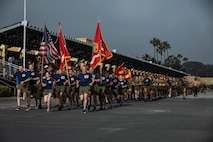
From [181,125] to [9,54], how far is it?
2890 cm

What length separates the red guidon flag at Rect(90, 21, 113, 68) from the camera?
1772 cm

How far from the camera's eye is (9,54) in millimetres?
35938

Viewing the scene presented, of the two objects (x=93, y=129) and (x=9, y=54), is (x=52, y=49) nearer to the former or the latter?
(x=93, y=129)

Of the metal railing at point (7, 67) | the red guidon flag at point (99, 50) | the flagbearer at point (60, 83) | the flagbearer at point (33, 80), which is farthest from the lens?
the metal railing at point (7, 67)

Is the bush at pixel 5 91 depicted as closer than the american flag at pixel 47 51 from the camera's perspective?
No

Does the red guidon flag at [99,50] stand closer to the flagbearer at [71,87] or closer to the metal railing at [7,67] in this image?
the flagbearer at [71,87]

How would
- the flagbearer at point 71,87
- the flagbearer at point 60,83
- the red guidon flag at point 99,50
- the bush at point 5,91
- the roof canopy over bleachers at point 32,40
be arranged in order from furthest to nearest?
the roof canopy over bleachers at point 32,40
the bush at point 5,91
the red guidon flag at point 99,50
the flagbearer at point 71,87
the flagbearer at point 60,83

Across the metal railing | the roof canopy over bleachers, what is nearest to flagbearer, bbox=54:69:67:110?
the roof canopy over bleachers

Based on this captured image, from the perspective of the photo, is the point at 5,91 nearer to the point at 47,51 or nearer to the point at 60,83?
the point at 47,51

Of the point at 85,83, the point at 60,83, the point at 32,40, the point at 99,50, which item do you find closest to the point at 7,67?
the point at 32,40

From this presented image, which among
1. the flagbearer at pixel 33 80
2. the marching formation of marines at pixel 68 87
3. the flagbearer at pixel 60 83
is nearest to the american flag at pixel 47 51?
the marching formation of marines at pixel 68 87

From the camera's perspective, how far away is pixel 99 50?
1775 centimetres

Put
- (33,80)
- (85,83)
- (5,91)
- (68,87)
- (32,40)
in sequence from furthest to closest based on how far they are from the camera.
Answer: (32,40), (5,91), (68,87), (33,80), (85,83)

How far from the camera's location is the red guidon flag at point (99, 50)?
58.1 ft
